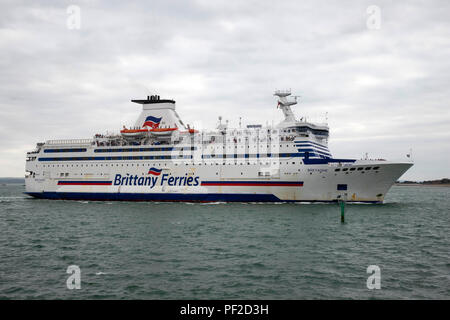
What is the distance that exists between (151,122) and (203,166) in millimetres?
9965

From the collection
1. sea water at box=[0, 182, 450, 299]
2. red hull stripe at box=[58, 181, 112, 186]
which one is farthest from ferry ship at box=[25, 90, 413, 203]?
sea water at box=[0, 182, 450, 299]

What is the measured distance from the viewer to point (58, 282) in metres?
12.6

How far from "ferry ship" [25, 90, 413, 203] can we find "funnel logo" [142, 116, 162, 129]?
12cm

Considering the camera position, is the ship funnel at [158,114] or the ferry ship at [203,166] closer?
the ferry ship at [203,166]

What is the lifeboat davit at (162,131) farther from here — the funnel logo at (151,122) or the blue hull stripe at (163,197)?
the blue hull stripe at (163,197)

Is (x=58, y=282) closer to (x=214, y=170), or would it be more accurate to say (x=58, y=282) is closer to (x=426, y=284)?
(x=426, y=284)

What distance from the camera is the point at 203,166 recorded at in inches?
1505

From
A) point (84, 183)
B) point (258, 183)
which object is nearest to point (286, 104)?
point (258, 183)

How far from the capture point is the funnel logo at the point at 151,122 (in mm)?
43156

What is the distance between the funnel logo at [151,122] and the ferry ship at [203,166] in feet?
0.40

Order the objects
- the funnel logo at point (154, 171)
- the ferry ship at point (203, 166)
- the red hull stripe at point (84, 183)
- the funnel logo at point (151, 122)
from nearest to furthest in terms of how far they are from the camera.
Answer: the ferry ship at point (203, 166)
the funnel logo at point (154, 171)
the red hull stripe at point (84, 183)
the funnel logo at point (151, 122)

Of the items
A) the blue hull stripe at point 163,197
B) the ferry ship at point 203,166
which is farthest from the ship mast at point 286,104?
the blue hull stripe at point 163,197

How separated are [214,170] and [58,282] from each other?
84.0 ft

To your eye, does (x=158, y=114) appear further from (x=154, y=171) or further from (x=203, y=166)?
(x=203, y=166)
